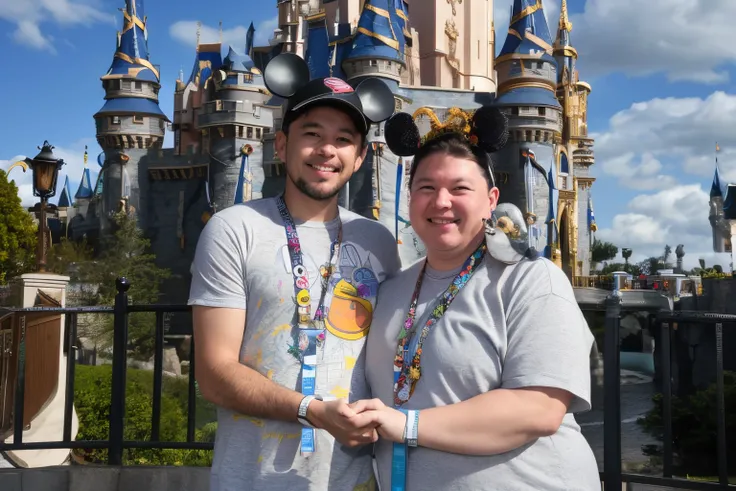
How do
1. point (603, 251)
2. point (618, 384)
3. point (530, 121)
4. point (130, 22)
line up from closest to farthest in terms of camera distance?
point (618, 384) < point (530, 121) < point (130, 22) < point (603, 251)

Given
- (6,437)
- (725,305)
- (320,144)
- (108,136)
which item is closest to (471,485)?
(320,144)

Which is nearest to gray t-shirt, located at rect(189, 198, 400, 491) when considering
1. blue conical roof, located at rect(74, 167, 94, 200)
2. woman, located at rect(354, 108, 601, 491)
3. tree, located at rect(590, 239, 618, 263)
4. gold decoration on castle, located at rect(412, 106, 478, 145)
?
woman, located at rect(354, 108, 601, 491)

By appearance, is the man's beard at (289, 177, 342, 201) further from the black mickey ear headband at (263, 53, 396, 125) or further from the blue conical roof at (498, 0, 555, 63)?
the blue conical roof at (498, 0, 555, 63)

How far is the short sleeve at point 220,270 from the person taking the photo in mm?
2139

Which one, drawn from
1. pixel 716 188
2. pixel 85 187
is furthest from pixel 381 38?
pixel 85 187

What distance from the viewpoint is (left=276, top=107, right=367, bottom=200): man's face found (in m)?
2.29

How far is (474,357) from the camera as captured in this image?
1.90m

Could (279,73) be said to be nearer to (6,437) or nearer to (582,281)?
(6,437)

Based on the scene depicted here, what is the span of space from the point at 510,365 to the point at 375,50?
92.9 ft

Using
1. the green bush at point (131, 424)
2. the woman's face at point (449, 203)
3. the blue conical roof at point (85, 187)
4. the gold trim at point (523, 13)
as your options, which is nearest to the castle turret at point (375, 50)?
the gold trim at point (523, 13)

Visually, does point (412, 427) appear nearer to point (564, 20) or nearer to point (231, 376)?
point (231, 376)

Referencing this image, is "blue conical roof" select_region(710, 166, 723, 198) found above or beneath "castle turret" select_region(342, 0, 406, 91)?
beneath

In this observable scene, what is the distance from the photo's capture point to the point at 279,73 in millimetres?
2393

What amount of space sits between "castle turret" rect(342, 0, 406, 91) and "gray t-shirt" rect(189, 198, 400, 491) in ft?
88.7
